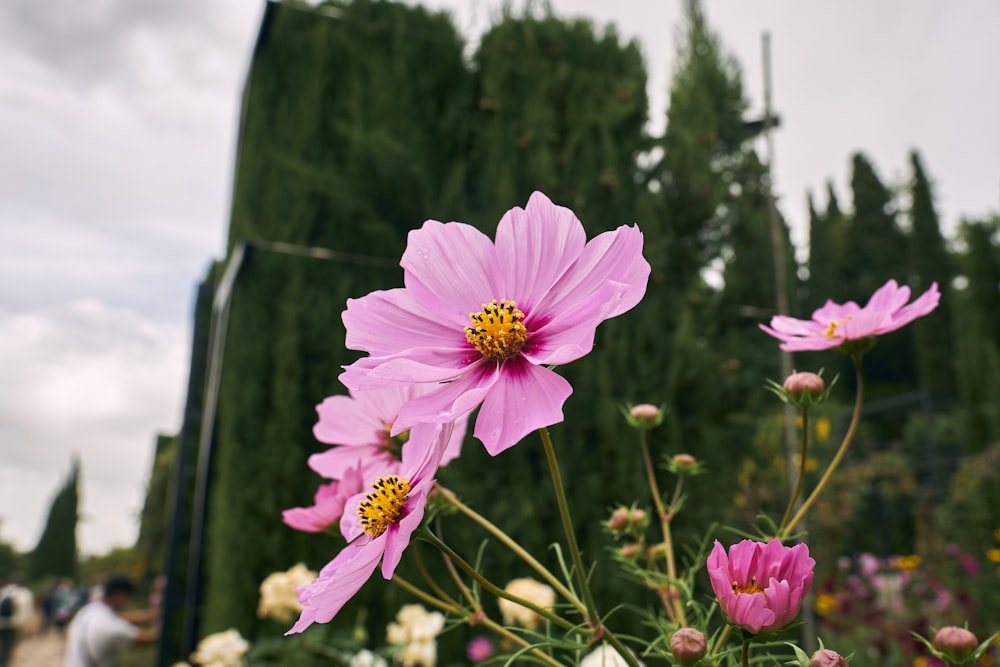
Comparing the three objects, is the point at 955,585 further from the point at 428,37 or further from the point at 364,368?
the point at 364,368

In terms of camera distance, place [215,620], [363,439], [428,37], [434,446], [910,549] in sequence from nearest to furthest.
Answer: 1. [434,446]
2. [363,439]
3. [215,620]
4. [428,37]
5. [910,549]

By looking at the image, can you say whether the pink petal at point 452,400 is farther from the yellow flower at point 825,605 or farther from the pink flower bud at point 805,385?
the yellow flower at point 825,605

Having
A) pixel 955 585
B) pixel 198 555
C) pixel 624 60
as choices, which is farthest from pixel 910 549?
pixel 198 555

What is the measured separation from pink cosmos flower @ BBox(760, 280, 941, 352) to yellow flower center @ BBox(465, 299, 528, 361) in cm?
23

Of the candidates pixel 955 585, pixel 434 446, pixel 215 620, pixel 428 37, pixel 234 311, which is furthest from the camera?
pixel 955 585

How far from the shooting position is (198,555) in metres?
4.09

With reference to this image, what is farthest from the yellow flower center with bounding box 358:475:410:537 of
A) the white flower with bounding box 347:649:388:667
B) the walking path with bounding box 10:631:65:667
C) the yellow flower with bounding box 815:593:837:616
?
the walking path with bounding box 10:631:65:667

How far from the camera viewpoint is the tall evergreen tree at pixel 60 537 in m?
22.6

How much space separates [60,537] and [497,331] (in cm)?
2596

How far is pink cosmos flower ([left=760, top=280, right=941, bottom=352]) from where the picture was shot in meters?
0.63

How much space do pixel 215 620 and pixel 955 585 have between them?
160 inches

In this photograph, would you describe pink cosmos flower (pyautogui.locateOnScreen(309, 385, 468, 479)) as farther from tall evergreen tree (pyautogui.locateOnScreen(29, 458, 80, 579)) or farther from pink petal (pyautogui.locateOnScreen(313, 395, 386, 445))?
tall evergreen tree (pyautogui.locateOnScreen(29, 458, 80, 579))

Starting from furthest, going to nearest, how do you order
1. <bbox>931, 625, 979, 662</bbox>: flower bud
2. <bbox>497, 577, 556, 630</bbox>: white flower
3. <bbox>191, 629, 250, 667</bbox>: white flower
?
<bbox>191, 629, 250, 667</bbox>: white flower
<bbox>497, 577, 556, 630</bbox>: white flower
<bbox>931, 625, 979, 662</bbox>: flower bud

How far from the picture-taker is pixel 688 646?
44cm
